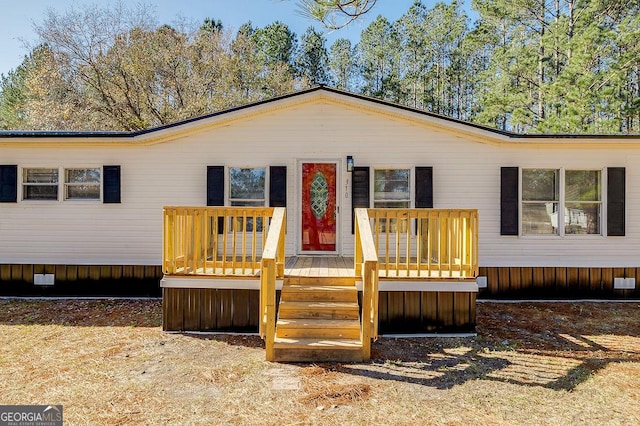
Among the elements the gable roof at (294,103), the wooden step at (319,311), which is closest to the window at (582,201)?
the gable roof at (294,103)

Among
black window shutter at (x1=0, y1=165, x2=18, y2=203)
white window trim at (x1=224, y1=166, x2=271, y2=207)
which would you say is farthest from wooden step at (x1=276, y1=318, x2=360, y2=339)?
black window shutter at (x1=0, y1=165, x2=18, y2=203)

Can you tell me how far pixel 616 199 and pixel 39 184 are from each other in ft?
36.2

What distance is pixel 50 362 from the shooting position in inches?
159

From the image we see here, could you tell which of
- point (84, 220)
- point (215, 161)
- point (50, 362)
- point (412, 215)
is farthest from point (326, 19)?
point (84, 220)

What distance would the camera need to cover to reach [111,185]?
6973mm

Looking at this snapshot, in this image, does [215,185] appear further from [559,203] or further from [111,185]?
[559,203]

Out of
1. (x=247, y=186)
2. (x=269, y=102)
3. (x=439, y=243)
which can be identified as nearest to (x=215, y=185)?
(x=247, y=186)

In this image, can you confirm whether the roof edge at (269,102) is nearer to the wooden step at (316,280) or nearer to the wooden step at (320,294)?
the wooden step at (316,280)

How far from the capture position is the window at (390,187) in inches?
276

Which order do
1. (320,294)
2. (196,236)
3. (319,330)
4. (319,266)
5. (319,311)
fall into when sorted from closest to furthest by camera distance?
(319,330) < (319,311) < (320,294) < (196,236) < (319,266)

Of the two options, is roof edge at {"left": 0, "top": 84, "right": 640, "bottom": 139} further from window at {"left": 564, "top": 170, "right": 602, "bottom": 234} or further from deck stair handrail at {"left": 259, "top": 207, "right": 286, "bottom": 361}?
deck stair handrail at {"left": 259, "top": 207, "right": 286, "bottom": 361}

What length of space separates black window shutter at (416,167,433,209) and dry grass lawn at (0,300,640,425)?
2339 mm

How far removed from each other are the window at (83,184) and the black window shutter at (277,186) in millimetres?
3406

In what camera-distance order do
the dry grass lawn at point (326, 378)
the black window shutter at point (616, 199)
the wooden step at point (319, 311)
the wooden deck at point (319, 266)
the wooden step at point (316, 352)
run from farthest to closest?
the black window shutter at point (616, 199) < the wooden deck at point (319, 266) < the wooden step at point (319, 311) < the wooden step at point (316, 352) < the dry grass lawn at point (326, 378)
